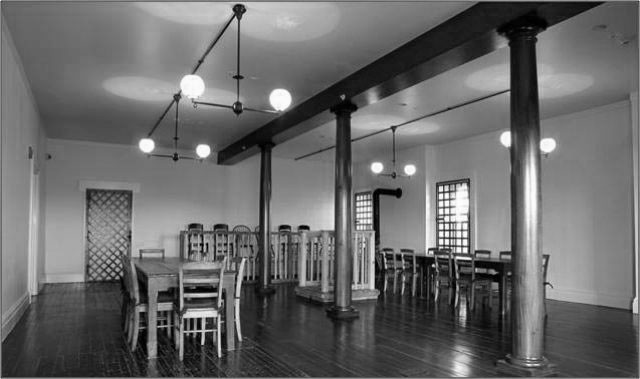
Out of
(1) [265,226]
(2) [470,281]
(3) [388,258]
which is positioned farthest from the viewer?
(3) [388,258]

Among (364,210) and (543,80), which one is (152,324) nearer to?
(543,80)

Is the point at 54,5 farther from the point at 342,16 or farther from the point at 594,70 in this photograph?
the point at 594,70

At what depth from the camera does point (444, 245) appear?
36.9 ft

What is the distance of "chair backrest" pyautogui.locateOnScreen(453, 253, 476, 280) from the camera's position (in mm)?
7388

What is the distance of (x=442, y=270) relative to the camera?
8.23 metres

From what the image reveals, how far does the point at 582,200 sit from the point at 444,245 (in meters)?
3.50

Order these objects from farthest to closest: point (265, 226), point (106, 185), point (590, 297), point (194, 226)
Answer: point (194, 226) → point (106, 185) → point (265, 226) → point (590, 297)

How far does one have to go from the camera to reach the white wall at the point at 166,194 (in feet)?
36.3

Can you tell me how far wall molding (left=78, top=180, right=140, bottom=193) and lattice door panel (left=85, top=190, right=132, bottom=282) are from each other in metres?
0.12

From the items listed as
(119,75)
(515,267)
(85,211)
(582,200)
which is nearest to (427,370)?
(515,267)

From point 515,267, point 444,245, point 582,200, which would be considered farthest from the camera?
point 444,245

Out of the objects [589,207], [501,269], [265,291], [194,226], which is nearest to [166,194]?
[194,226]

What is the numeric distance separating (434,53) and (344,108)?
202 centimetres

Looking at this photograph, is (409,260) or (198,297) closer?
(198,297)
